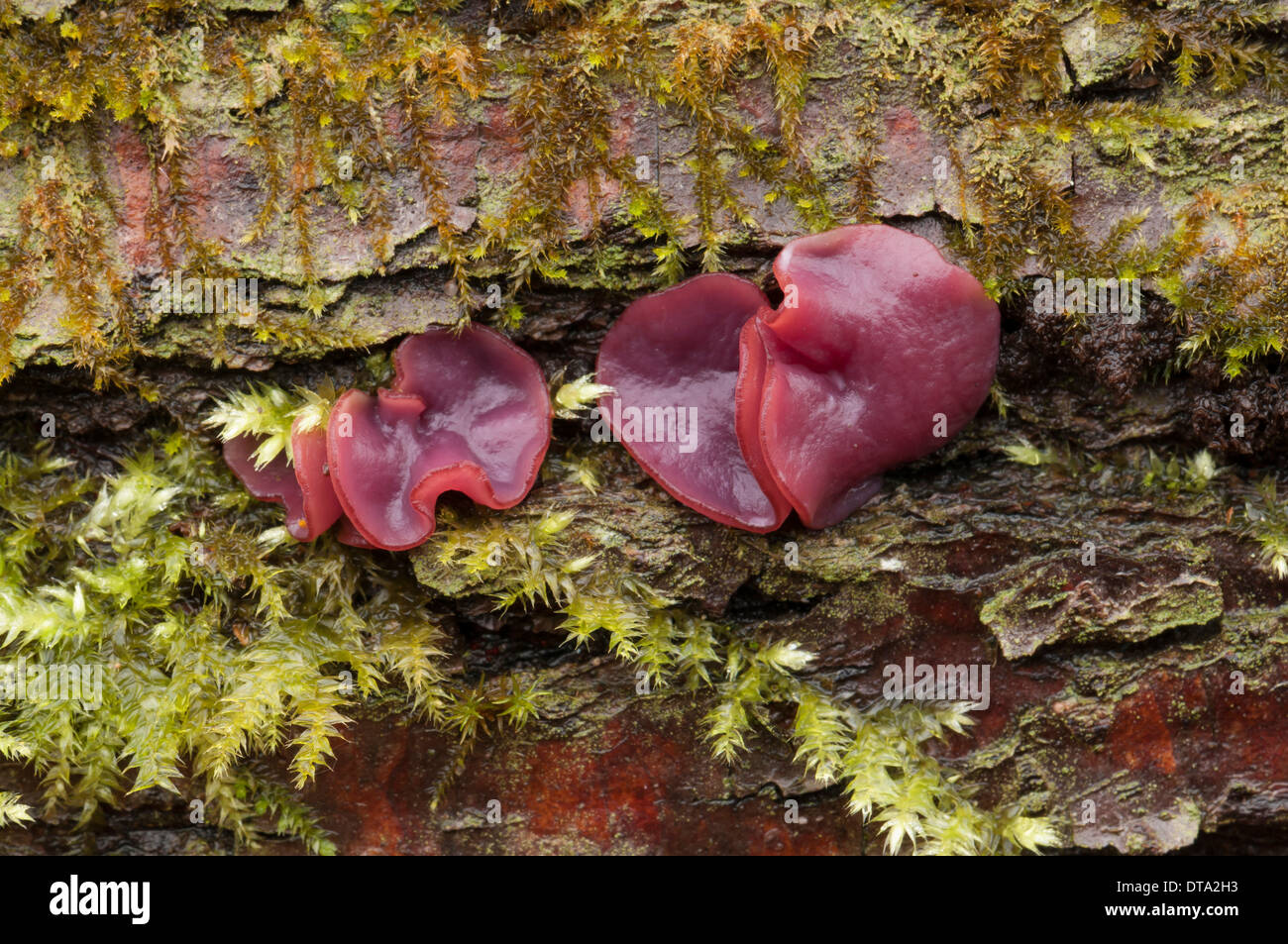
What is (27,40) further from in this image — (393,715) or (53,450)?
(393,715)

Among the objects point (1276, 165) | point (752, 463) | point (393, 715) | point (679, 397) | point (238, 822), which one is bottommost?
point (238, 822)

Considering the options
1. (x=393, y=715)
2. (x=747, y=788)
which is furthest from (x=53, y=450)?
(x=747, y=788)
